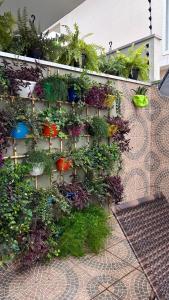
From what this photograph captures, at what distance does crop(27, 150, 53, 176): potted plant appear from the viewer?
2201 millimetres

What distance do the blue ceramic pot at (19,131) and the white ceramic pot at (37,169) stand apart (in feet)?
1.02

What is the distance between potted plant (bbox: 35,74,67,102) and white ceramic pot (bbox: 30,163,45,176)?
27.1 inches

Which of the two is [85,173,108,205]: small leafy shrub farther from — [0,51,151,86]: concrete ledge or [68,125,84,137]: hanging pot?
[0,51,151,86]: concrete ledge

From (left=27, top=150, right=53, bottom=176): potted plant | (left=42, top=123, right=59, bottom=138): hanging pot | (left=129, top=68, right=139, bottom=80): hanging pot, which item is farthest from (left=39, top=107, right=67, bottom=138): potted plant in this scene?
(left=129, top=68, right=139, bottom=80): hanging pot

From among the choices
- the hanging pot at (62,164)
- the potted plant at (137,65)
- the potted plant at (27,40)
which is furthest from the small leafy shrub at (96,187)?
the potted plant at (137,65)

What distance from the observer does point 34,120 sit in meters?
2.18

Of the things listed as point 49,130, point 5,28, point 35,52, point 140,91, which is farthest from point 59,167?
point 140,91

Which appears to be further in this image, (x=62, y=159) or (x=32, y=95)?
(x=62, y=159)

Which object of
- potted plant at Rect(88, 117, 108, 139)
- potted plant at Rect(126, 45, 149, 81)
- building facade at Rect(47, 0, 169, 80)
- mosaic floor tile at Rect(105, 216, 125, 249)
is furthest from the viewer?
building facade at Rect(47, 0, 169, 80)

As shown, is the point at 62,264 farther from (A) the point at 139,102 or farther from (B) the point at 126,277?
(A) the point at 139,102

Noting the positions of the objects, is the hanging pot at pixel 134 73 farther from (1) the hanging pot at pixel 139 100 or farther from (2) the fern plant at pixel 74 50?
(2) the fern plant at pixel 74 50

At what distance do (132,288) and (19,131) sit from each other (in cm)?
168

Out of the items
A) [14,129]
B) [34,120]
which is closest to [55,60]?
[34,120]

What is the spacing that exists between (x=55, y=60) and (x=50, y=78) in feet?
1.17
